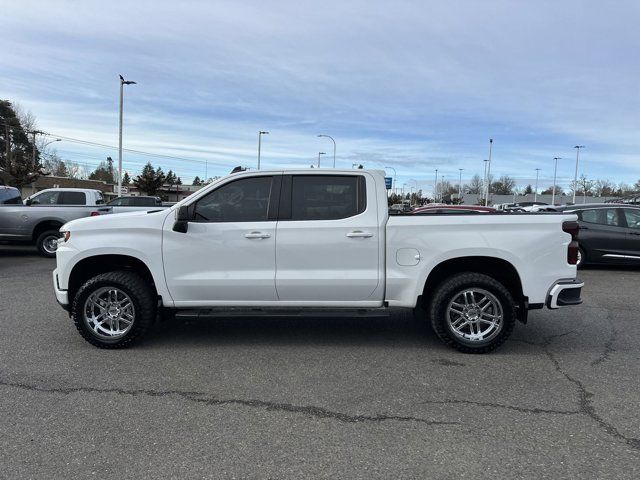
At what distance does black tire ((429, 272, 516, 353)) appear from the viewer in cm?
516

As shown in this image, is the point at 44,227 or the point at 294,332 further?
the point at 44,227

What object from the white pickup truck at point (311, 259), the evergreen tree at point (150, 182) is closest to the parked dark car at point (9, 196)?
the white pickup truck at point (311, 259)

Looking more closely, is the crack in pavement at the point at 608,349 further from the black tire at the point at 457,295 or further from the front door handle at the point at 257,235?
the front door handle at the point at 257,235

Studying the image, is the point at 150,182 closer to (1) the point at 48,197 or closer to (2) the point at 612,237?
(1) the point at 48,197

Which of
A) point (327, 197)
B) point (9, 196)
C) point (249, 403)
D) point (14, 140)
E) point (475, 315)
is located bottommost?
point (249, 403)

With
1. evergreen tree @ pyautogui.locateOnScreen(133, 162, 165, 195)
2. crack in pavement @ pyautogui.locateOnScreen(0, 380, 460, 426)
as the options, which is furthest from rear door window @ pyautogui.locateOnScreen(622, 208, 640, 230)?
evergreen tree @ pyautogui.locateOnScreen(133, 162, 165, 195)

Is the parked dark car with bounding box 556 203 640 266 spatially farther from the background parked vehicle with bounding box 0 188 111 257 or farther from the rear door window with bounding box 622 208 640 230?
the background parked vehicle with bounding box 0 188 111 257

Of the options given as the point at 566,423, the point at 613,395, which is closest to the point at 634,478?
the point at 566,423

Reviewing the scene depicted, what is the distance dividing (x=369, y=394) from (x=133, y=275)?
2.85m

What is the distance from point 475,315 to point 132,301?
362cm

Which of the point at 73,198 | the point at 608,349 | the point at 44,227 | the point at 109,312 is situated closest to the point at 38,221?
the point at 44,227

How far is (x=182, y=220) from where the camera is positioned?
206 inches

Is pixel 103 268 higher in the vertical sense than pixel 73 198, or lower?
lower

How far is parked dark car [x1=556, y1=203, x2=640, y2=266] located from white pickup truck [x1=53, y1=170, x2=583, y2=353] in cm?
711
